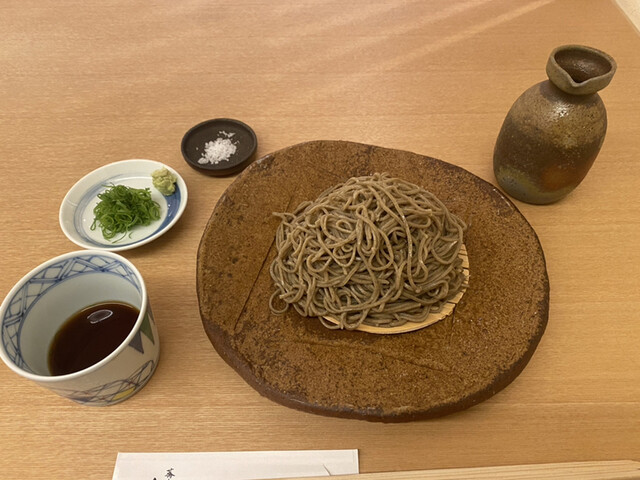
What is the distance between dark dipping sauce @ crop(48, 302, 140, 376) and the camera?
120 centimetres

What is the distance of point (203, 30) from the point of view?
8.50 feet

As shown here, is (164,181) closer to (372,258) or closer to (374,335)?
(372,258)

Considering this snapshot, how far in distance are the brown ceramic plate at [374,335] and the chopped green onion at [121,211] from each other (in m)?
Result: 0.32

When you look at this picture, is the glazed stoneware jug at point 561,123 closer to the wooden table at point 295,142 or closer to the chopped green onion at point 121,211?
the wooden table at point 295,142

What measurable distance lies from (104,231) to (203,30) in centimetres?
151

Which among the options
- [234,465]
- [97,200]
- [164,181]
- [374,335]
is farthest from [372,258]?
[97,200]

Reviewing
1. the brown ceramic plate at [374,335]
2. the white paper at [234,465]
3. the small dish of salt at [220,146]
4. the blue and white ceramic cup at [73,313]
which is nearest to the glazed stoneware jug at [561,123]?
the brown ceramic plate at [374,335]

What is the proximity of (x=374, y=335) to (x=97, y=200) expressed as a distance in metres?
1.09

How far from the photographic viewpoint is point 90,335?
1.25 meters

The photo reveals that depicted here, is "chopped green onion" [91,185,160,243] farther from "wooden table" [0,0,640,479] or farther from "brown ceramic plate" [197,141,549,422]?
"brown ceramic plate" [197,141,549,422]

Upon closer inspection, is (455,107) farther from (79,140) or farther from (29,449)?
(29,449)

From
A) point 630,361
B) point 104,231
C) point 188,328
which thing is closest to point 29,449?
point 188,328

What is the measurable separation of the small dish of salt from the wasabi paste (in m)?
0.14

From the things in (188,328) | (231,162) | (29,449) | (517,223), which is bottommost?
(29,449)
